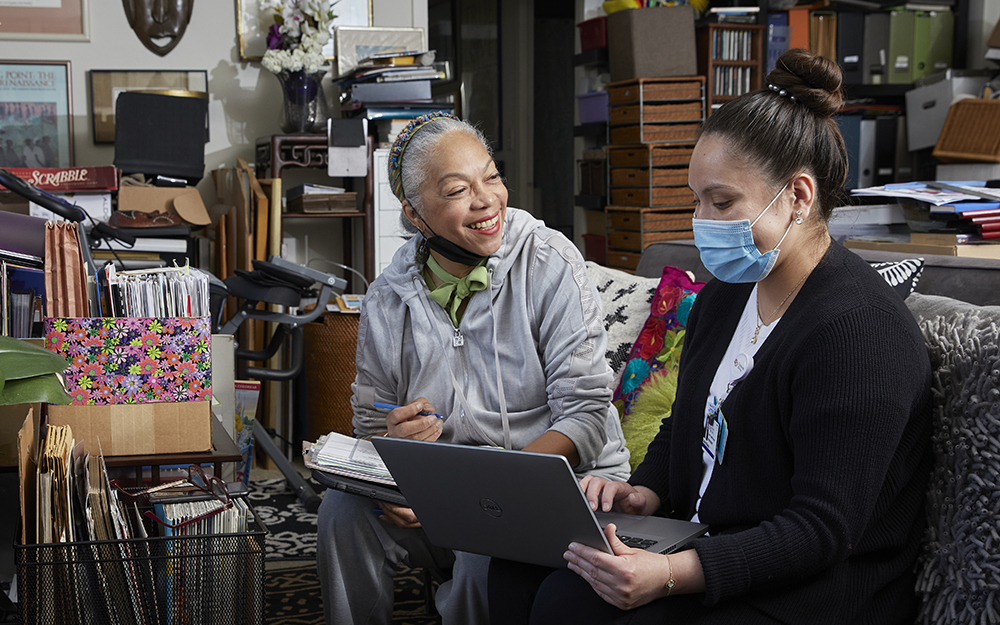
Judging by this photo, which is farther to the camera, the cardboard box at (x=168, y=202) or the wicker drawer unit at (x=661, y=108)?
the wicker drawer unit at (x=661, y=108)

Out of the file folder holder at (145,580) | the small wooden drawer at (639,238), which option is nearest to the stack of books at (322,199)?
the small wooden drawer at (639,238)

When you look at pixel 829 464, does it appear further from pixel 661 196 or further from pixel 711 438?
pixel 661 196

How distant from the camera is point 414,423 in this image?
160 centimetres

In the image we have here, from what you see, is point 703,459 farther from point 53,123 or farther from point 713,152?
point 53,123

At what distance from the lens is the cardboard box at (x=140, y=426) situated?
1.49 metres

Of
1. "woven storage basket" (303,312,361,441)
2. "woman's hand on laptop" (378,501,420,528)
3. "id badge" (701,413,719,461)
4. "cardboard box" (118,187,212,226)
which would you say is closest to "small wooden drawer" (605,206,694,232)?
"woven storage basket" (303,312,361,441)

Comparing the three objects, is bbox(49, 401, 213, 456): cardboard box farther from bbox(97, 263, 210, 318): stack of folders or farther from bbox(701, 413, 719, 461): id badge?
bbox(701, 413, 719, 461): id badge

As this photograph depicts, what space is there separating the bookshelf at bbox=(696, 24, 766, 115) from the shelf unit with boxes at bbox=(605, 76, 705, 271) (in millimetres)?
119

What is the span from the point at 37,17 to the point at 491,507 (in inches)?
130

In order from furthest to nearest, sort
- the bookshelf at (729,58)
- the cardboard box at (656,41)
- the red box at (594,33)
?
1. the red box at (594,33)
2. the bookshelf at (729,58)
3. the cardboard box at (656,41)

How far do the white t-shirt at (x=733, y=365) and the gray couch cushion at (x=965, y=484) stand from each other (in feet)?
0.79

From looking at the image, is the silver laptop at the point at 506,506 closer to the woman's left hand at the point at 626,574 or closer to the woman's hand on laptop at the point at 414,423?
the woman's left hand at the point at 626,574

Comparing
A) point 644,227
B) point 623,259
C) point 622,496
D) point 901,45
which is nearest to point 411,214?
point 622,496

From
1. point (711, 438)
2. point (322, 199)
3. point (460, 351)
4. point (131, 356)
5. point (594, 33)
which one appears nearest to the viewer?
point (711, 438)
